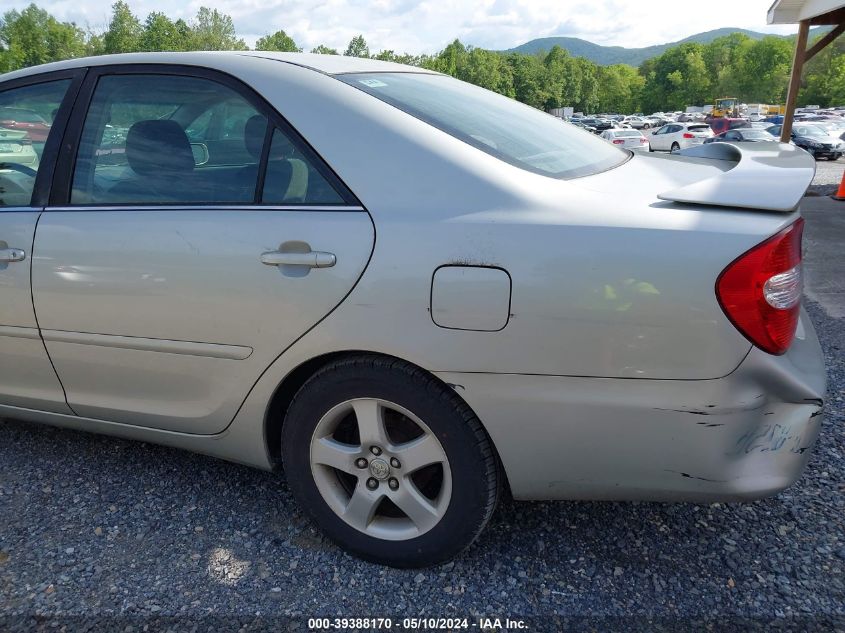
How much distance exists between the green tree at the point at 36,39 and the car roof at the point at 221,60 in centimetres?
6449

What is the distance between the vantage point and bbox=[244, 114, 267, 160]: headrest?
6.79ft

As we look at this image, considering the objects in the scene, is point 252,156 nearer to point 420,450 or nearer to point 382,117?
point 382,117

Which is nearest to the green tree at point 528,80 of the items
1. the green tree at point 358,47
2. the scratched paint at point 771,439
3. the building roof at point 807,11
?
the green tree at point 358,47

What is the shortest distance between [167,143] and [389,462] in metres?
1.37

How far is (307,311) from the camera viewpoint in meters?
1.89

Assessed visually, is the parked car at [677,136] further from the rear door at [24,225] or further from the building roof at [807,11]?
the rear door at [24,225]

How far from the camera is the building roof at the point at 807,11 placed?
12336 millimetres

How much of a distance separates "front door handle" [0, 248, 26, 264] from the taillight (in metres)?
2.25

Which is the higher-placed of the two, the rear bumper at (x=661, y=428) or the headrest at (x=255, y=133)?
the headrest at (x=255, y=133)

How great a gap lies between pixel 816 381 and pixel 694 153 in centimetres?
142

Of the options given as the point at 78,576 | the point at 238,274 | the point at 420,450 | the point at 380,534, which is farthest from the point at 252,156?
the point at 78,576

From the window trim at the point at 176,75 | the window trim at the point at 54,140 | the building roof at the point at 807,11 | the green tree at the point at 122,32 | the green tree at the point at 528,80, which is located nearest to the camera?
the window trim at the point at 176,75

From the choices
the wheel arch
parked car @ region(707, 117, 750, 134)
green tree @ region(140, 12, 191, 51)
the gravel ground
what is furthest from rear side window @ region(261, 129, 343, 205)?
green tree @ region(140, 12, 191, 51)

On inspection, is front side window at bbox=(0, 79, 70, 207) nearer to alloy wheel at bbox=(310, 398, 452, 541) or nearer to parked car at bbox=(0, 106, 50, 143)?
parked car at bbox=(0, 106, 50, 143)
